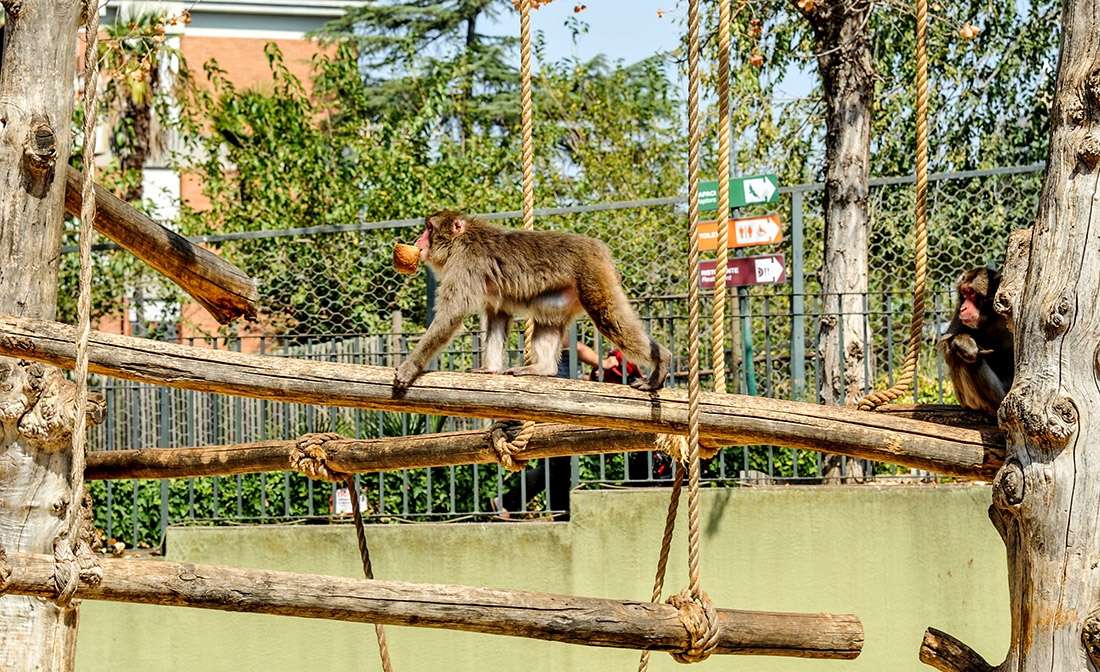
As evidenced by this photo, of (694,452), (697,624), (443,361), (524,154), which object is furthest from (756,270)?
(697,624)

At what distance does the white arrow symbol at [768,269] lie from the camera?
24.9 feet

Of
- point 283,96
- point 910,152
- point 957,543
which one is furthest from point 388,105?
point 957,543

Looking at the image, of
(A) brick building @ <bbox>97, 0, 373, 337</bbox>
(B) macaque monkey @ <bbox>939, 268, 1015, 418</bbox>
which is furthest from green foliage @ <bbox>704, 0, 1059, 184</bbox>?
(A) brick building @ <bbox>97, 0, 373, 337</bbox>

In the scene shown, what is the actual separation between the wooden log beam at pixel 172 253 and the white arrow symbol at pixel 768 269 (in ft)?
13.2

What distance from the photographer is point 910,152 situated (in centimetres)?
1273

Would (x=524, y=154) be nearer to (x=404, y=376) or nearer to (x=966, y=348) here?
(x=404, y=376)

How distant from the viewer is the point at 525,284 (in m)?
4.82

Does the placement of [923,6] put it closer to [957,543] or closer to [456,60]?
[957,543]

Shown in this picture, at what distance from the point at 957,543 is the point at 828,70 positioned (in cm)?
356

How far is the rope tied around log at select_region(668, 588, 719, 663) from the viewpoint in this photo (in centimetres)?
312

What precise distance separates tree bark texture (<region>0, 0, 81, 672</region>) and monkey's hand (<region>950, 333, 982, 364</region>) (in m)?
3.16

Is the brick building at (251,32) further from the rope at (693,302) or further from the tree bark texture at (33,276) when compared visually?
the rope at (693,302)

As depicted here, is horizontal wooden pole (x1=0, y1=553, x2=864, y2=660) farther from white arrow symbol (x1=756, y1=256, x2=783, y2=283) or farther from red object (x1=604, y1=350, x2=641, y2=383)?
white arrow symbol (x1=756, y1=256, x2=783, y2=283)

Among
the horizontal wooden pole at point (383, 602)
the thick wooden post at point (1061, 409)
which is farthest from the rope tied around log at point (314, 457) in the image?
the thick wooden post at point (1061, 409)
